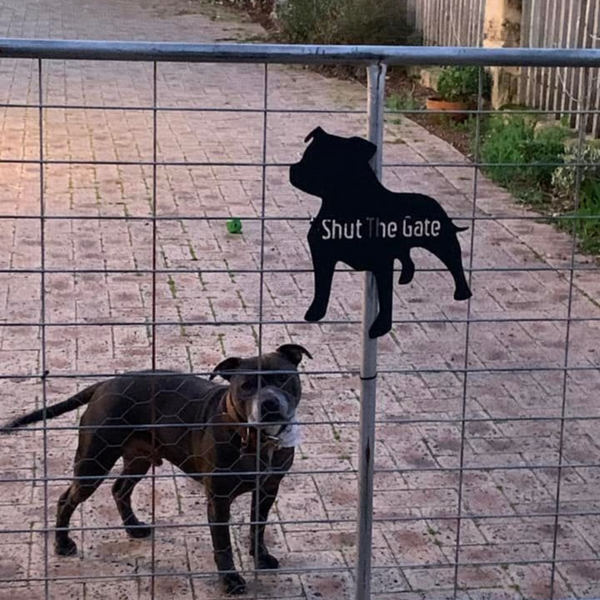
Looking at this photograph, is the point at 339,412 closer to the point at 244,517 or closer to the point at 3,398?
the point at 244,517

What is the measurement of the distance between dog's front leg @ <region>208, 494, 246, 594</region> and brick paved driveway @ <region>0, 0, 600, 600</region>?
0.26 ft

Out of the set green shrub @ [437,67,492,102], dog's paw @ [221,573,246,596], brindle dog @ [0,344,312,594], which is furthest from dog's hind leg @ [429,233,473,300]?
green shrub @ [437,67,492,102]

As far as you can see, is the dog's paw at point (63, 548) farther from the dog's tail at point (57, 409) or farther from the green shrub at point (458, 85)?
the green shrub at point (458, 85)

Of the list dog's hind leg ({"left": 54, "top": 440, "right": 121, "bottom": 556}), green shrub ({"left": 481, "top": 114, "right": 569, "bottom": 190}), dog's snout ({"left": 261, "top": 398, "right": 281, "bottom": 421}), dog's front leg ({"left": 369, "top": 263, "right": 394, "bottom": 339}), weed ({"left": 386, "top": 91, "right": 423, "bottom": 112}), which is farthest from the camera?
weed ({"left": 386, "top": 91, "right": 423, "bottom": 112})

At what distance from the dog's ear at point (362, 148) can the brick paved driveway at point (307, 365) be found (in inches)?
19.5

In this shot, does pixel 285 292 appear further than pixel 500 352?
Yes

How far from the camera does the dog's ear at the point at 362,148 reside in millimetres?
2885

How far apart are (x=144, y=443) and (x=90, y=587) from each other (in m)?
0.47

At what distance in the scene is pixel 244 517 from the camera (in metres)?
4.20

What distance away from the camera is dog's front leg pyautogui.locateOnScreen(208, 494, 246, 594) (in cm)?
362

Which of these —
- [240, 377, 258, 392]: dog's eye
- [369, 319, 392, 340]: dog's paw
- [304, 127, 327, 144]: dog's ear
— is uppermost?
[304, 127, 327, 144]: dog's ear

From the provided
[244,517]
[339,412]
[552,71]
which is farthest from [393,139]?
[244,517]

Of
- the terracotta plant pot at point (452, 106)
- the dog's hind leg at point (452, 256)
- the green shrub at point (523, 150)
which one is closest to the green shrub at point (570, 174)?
the green shrub at point (523, 150)

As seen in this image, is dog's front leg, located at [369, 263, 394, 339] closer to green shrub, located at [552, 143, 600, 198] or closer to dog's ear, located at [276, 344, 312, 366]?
dog's ear, located at [276, 344, 312, 366]
